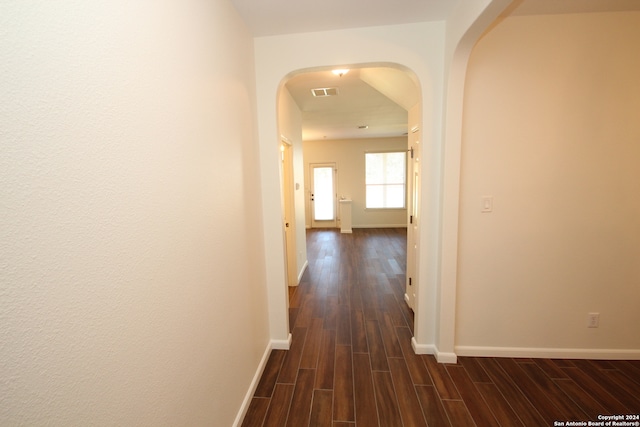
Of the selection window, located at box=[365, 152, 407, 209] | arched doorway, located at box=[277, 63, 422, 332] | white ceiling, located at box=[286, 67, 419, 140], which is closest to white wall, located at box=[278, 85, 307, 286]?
arched doorway, located at box=[277, 63, 422, 332]

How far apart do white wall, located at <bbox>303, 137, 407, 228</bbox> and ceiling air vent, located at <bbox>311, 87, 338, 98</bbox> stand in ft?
14.1

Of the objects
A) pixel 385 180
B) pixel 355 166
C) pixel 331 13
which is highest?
pixel 331 13

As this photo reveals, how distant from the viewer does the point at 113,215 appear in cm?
76

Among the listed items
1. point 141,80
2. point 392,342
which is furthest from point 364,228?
point 141,80

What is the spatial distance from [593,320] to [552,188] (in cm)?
117

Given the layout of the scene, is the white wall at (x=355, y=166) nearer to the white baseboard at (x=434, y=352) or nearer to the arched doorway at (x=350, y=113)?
the arched doorway at (x=350, y=113)

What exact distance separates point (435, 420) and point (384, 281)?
7.65ft

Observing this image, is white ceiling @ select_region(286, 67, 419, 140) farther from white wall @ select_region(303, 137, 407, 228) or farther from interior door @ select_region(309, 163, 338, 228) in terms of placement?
interior door @ select_region(309, 163, 338, 228)

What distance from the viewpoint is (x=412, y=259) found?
289cm

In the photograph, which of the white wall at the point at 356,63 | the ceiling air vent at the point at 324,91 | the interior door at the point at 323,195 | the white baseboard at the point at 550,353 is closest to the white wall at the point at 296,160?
the ceiling air vent at the point at 324,91

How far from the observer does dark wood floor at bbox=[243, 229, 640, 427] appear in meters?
1.65

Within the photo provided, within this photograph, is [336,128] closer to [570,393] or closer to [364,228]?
[364,228]

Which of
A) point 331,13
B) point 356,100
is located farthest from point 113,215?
point 356,100

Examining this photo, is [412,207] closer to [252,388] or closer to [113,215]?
[252,388]
